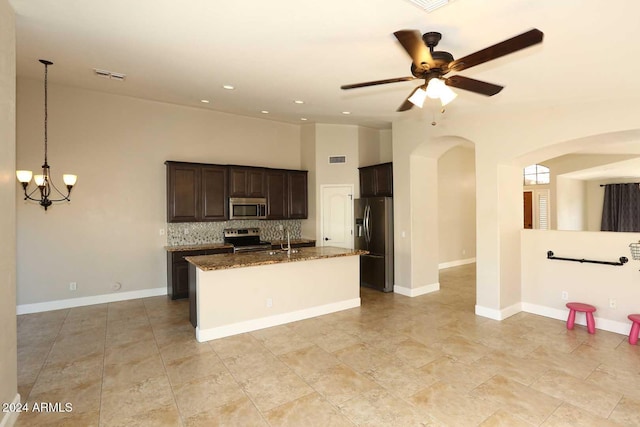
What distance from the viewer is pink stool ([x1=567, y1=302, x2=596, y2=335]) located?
4.09 metres

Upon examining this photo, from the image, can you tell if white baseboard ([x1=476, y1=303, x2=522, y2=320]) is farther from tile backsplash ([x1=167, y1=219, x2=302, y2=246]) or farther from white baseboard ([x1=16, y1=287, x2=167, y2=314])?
white baseboard ([x1=16, y1=287, x2=167, y2=314])

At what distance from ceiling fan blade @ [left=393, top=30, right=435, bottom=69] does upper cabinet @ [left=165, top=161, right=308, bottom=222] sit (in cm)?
436

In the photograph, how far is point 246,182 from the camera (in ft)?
20.7

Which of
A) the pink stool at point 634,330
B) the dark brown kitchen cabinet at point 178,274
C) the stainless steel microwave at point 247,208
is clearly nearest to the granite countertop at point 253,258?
the dark brown kitchen cabinet at point 178,274

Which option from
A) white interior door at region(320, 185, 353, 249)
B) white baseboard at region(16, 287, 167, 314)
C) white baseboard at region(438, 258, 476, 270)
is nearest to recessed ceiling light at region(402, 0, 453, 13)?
white interior door at region(320, 185, 353, 249)

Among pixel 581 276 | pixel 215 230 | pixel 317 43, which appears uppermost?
pixel 317 43

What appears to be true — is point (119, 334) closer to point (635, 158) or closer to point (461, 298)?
point (461, 298)

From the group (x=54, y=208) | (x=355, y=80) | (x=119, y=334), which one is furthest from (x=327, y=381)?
(x=54, y=208)

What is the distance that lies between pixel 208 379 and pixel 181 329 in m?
1.43

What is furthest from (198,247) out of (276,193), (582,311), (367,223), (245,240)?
(582,311)

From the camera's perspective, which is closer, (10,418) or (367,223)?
(10,418)

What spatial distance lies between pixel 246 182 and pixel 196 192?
3.11 feet

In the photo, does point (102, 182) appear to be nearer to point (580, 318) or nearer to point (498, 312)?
point (498, 312)

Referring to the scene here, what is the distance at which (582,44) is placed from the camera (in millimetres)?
2750
